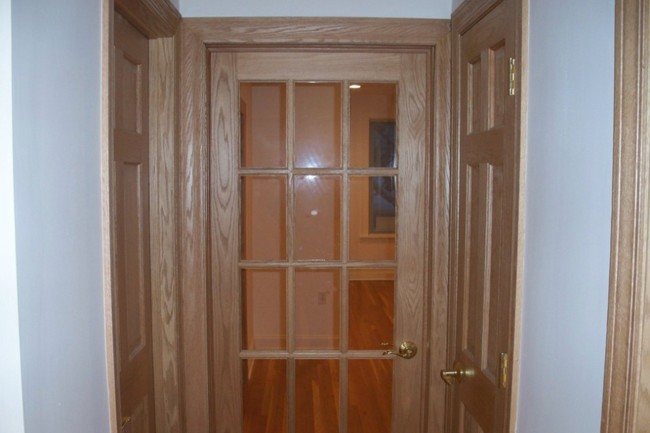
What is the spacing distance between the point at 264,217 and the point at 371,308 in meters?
0.54

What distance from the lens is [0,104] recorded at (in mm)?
875

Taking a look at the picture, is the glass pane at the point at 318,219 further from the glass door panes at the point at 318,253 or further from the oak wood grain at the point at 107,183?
the oak wood grain at the point at 107,183

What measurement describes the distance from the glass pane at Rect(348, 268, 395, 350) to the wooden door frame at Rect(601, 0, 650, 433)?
1150mm

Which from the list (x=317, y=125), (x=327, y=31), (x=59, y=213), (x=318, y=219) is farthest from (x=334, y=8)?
(x=59, y=213)

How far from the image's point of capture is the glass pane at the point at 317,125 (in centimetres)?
202

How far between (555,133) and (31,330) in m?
1.12

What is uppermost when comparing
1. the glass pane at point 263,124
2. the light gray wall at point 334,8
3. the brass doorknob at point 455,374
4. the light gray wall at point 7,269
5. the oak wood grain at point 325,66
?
the light gray wall at point 334,8

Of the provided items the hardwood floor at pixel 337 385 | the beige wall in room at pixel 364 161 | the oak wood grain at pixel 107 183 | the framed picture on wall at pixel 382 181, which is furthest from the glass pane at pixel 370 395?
the oak wood grain at pixel 107 183

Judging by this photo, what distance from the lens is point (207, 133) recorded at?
195 cm

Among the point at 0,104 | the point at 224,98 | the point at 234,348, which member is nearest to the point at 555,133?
the point at 0,104

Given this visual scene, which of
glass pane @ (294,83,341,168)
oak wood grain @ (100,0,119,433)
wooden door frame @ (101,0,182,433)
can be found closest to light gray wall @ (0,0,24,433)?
oak wood grain @ (100,0,119,433)

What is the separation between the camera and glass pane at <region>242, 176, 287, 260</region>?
6.68ft

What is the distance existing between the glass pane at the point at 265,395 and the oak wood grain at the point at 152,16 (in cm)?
123

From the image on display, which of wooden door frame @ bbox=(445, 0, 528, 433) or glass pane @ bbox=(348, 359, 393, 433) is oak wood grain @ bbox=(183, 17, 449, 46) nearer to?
wooden door frame @ bbox=(445, 0, 528, 433)
